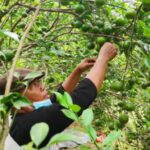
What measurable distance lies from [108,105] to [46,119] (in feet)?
3.85

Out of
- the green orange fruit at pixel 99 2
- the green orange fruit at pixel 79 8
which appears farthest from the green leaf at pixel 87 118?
the green orange fruit at pixel 79 8

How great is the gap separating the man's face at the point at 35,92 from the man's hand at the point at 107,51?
15.9 inches

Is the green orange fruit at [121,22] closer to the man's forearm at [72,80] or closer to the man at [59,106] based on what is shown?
the man at [59,106]

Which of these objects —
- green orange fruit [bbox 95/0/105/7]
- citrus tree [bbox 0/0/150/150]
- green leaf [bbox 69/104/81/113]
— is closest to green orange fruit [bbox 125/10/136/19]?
citrus tree [bbox 0/0/150/150]

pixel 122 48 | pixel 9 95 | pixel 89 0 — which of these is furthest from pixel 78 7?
pixel 9 95

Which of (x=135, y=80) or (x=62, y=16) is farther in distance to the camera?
(x=62, y=16)

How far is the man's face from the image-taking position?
2117mm

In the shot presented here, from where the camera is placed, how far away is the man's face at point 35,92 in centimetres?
212

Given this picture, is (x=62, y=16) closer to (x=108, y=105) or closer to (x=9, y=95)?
(x=108, y=105)

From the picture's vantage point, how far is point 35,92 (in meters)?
2.13

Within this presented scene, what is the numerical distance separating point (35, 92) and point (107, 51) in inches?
18.2

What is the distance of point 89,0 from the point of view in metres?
2.12

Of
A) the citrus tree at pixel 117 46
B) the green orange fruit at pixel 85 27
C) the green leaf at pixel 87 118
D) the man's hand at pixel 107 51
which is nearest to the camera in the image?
the green leaf at pixel 87 118

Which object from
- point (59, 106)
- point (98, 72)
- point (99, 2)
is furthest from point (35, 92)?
point (99, 2)
